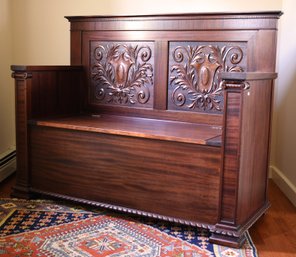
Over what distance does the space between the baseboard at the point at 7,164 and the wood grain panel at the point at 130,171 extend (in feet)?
1.61

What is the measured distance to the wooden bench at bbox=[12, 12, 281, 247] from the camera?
204 centimetres

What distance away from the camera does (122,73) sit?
2.71 metres

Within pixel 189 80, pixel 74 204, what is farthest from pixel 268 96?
pixel 74 204

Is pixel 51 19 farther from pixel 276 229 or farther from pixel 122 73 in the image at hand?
pixel 276 229

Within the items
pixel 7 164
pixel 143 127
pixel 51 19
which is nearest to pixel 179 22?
pixel 143 127

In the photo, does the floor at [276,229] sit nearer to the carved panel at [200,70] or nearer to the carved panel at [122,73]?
the carved panel at [200,70]

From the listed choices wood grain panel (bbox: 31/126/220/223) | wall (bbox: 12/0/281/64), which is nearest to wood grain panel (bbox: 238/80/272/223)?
wood grain panel (bbox: 31/126/220/223)

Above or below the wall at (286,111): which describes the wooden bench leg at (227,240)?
below

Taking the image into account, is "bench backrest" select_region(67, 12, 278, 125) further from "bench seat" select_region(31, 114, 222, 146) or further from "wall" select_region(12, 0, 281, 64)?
"wall" select_region(12, 0, 281, 64)

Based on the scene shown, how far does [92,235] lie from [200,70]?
3.38 feet

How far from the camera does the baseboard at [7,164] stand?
300cm

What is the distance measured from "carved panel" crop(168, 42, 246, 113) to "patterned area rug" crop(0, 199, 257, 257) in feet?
2.19

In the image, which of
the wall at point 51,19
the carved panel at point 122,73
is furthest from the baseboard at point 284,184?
the wall at point 51,19

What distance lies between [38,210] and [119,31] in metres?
1.12
